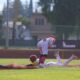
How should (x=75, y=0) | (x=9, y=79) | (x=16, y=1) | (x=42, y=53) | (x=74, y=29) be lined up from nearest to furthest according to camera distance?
(x=9, y=79) < (x=42, y=53) < (x=74, y=29) < (x=75, y=0) < (x=16, y=1)

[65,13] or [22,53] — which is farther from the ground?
[65,13]

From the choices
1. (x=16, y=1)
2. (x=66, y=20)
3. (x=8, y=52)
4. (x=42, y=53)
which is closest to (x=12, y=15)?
(x=16, y=1)

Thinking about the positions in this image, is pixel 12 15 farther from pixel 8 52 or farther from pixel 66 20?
pixel 8 52

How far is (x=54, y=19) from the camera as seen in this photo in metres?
65.4

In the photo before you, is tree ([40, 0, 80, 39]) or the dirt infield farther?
tree ([40, 0, 80, 39])

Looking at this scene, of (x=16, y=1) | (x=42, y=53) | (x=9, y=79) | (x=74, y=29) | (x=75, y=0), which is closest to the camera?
(x=9, y=79)

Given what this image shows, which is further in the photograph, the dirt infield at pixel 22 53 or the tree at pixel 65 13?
the tree at pixel 65 13

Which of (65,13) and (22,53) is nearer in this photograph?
(22,53)

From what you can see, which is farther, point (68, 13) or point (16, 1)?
point (16, 1)

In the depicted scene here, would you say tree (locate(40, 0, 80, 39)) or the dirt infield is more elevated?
tree (locate(40, 0, 80, 39))

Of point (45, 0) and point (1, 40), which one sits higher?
point (45, 0)

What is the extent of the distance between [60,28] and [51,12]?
2577cm

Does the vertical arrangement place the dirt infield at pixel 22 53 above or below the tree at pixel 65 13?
below

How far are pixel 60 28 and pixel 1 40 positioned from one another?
6294mm
